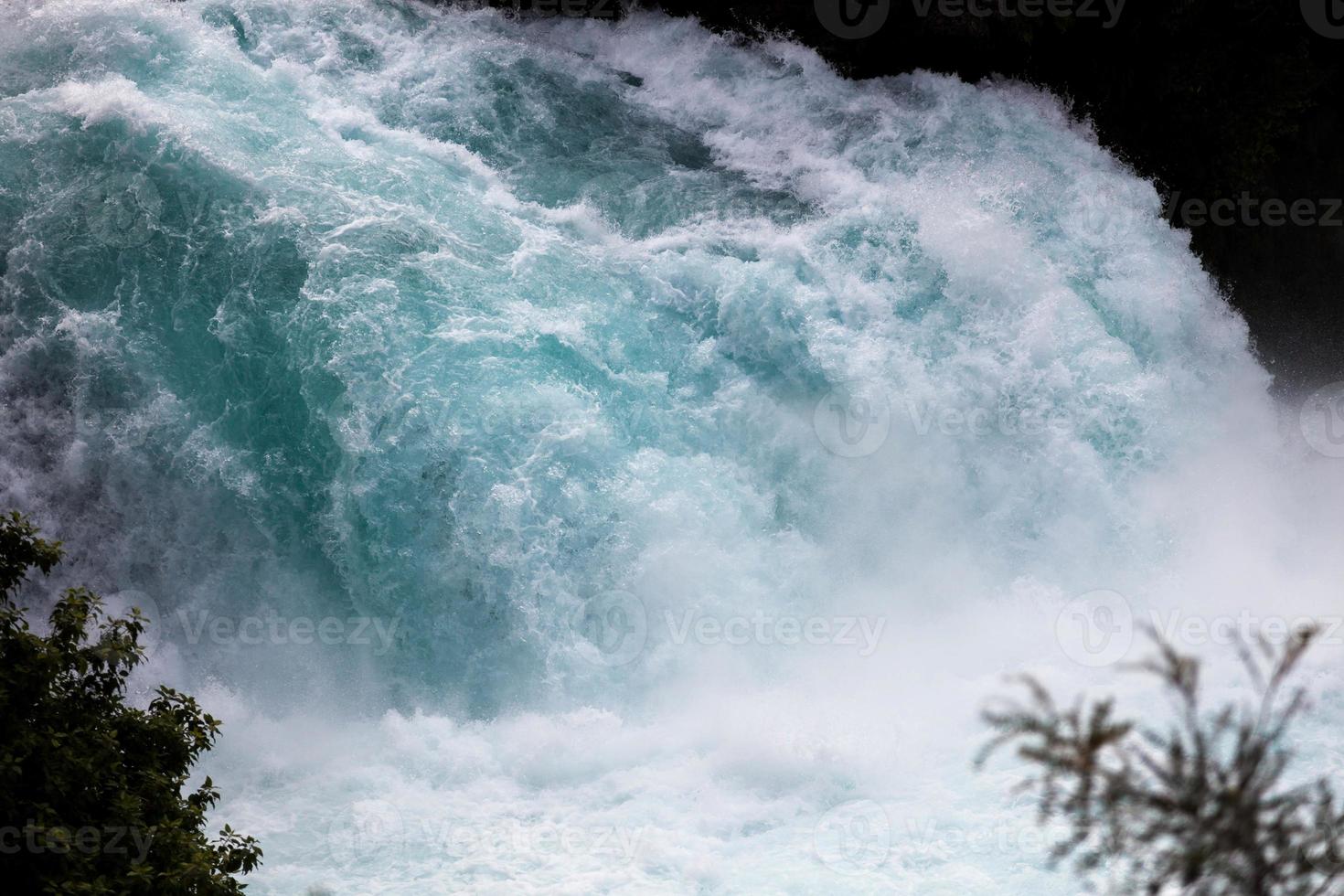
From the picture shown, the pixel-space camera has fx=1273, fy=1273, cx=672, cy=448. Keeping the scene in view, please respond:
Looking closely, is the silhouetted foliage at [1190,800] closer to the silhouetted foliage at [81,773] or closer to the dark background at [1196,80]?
the silhouetted foliage at [81,773]

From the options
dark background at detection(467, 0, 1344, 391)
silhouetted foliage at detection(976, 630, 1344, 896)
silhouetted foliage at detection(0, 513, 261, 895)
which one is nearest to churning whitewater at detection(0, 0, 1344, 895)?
dark background at detection(467, 0, 1344, 391)

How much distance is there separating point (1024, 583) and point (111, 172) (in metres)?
11.3

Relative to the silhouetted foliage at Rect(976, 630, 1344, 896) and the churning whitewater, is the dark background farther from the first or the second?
the silhouetted foliage at Rect(976, 630, 1344, 896)

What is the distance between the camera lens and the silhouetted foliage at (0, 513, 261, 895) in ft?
23.0

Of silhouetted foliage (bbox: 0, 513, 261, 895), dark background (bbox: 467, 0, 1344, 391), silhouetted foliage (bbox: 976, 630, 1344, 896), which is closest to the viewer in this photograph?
silhouetted foliage (bbox: 976, 630, 1344, 896)

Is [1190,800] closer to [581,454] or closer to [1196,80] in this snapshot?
[581,454]

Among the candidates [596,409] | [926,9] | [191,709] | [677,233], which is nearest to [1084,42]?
[926,9]

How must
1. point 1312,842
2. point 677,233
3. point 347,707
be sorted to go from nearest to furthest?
point 1312,842, point 347,707, point 677,233

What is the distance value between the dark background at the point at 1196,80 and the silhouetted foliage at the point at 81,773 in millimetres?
13539

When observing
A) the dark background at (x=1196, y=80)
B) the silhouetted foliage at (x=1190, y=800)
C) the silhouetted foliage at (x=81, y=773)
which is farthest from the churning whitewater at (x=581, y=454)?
the silhouetted foliage at (x=1190, y=800)

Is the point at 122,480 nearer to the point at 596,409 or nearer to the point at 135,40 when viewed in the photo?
the point at 596,409

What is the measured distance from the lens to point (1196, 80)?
18.0m

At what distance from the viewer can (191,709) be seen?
8.45 metres

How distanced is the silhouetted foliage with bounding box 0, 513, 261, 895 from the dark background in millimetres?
13539
